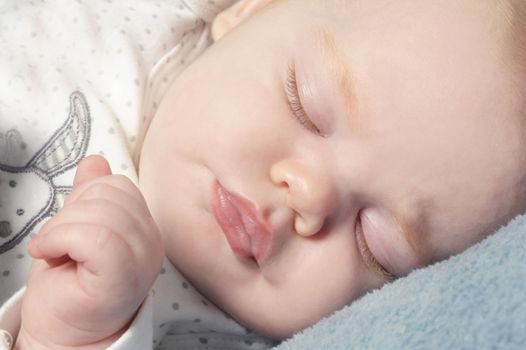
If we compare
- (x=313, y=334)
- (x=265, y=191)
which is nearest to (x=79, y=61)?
(x=265, y=191)

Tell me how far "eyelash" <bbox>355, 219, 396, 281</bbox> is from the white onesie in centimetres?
22

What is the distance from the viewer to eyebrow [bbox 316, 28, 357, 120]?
0.90 m

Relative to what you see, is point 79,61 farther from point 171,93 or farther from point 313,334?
point 313,334

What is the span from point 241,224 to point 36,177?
35 centimetres

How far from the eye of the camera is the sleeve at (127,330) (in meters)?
0.79

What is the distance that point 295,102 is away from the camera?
37.1 inches

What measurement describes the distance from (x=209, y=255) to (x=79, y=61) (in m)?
0.50

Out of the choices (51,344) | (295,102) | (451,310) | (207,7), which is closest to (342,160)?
(295,102)

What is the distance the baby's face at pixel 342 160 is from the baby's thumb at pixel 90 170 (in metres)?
0.14

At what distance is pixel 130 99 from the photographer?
1.15 metres

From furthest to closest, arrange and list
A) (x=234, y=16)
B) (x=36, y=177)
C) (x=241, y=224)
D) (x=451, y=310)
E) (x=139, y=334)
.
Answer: (x=234, y=16), (x=36, y=177), (x=241, y=224), (x=139, y=334), (x=451, y=310)

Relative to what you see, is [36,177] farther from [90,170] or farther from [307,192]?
[307,192]

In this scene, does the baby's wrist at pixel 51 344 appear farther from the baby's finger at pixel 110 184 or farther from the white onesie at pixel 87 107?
the baby's finger at pixel 110 184

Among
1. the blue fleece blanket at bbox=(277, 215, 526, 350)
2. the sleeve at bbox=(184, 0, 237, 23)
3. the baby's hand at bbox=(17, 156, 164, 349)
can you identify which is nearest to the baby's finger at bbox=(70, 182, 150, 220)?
the baby's hand at bbox=(17, 156, 164, 349)
